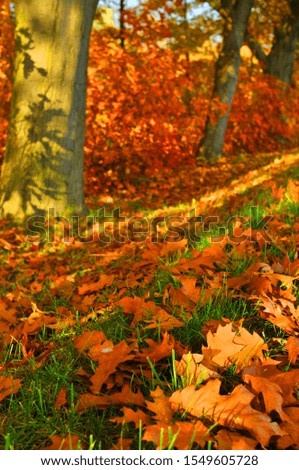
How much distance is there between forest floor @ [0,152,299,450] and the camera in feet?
4.62

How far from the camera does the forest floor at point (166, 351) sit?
55.5 inches

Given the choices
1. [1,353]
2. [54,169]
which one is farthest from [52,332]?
[54,169]

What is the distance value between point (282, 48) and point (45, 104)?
9524 millimetres

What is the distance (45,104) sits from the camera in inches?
199

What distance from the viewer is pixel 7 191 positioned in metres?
5.24

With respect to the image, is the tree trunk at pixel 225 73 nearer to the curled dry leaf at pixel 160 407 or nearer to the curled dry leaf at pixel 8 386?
the curled dry leaf at pixel 8 386

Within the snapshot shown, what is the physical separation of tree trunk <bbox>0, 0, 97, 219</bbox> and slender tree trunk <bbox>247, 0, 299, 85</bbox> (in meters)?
8.38

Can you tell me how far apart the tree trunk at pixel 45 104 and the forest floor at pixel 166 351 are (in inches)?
68.3

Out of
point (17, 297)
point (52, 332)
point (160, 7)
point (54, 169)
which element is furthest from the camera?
point (160, 7)

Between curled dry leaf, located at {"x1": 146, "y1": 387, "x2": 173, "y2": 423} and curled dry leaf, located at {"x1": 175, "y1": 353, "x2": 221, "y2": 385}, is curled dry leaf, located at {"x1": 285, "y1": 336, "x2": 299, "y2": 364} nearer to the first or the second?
curled dry leaf, located at {"x1": 175, "y1": 353, "x2": 221, "y2": 385}

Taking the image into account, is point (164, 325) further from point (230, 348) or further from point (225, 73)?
point (225, 73)

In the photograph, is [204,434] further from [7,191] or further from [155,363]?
[7,191]

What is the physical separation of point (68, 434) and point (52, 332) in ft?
3.37
